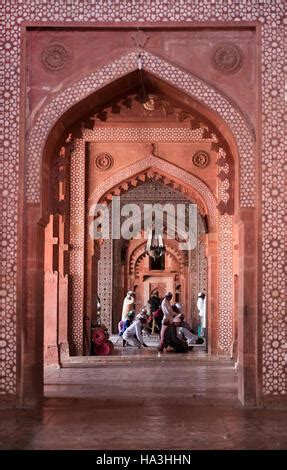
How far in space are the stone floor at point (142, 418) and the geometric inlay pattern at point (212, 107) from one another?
2.19 ft

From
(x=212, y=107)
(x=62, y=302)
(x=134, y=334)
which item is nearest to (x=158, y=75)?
(x=212, y=107)

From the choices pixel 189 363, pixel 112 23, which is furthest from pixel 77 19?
pixel 189 363

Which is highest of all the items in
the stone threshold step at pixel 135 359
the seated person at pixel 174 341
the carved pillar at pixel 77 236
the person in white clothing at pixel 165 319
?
the carved pillar at pixel 77 236

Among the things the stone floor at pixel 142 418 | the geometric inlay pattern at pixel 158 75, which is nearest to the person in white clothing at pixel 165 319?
the stone floor at pixel 142 418

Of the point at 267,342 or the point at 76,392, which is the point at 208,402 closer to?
the point at 267,342

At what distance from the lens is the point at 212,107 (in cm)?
746

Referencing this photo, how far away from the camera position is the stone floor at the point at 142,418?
18.1ft

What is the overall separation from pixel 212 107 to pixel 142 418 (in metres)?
3.15

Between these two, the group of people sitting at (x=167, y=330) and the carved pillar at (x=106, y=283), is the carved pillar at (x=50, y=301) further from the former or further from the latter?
the carved pillar at (x=106, y=283)

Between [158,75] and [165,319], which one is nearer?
[158,75]

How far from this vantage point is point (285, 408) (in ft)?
23.5

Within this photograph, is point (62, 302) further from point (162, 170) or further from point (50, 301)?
point (162, 170)

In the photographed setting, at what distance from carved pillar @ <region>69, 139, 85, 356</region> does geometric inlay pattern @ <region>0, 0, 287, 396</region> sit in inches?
227

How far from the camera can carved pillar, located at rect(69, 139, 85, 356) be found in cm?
1310
